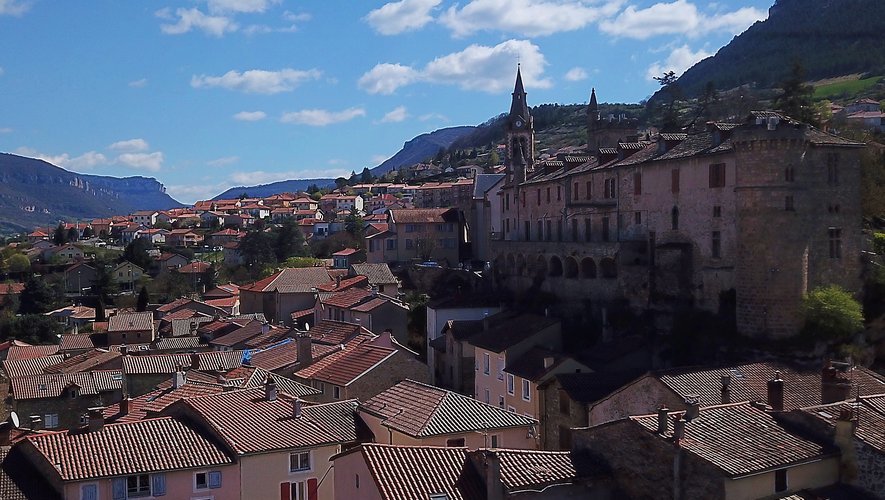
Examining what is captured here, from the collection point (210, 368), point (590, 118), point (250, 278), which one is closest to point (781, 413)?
point (210, 368)

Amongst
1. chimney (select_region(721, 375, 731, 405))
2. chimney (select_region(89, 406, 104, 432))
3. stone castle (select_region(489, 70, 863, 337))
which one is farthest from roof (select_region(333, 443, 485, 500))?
stone castle (select_region(489, 70, 863, 337))

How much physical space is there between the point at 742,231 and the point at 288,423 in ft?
73.7

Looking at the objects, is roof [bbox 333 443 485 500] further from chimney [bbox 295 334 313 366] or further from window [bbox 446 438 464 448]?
chimney [bbox 295 334 313 366]

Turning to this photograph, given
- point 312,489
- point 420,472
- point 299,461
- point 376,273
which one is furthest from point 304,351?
point 376,273

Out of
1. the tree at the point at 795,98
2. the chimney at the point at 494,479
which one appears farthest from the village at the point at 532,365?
the tree at the point at 795,98

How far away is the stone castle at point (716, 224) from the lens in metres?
39.2

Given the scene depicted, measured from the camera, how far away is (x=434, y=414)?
27.1 metres

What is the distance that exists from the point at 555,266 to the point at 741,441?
36.7m

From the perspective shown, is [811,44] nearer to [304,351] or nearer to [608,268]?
[608,268]

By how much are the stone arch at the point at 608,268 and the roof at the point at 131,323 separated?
37.1m

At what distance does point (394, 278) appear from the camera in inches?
2729

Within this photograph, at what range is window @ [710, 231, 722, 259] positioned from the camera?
4200cm

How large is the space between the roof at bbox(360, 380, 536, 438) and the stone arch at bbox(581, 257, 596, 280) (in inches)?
920

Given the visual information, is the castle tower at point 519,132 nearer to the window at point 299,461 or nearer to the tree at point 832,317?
the tree at point 832,317
